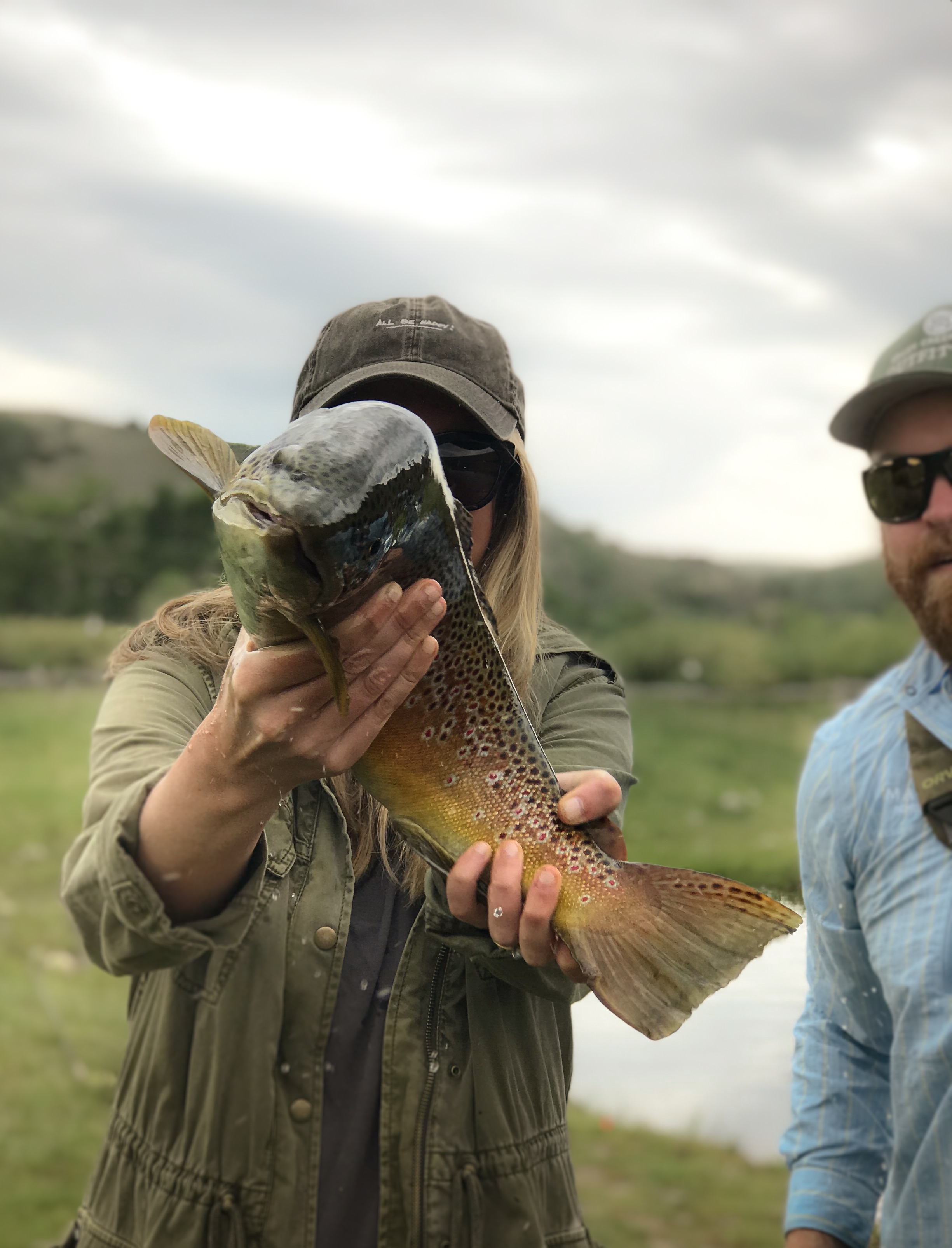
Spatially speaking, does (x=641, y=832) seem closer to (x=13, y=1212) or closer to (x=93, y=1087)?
(x=93, y=1087)

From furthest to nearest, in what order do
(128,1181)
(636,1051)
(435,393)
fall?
(636,1051) → (435,393) → (128,1181)

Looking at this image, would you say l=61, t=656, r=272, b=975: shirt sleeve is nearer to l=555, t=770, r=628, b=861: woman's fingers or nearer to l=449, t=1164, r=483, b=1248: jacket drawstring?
l=555, t=770, r=628, b=861: woman's fingers

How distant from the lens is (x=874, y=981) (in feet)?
9.55

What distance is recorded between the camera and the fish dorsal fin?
70.1 inches

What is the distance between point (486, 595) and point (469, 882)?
634mm

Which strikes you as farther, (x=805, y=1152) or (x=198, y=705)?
(x=805, y=1152)

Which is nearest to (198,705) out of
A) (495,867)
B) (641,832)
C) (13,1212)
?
(495,867)

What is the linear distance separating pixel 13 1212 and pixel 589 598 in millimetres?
20641

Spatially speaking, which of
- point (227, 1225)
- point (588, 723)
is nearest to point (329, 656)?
point (588, 723)

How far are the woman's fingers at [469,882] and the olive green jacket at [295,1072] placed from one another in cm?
15

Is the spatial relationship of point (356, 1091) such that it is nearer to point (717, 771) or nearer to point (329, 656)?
point (329, 656)

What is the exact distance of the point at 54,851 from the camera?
62.1ft

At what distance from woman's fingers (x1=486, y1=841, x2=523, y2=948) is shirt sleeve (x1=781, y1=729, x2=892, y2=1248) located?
1404 mm

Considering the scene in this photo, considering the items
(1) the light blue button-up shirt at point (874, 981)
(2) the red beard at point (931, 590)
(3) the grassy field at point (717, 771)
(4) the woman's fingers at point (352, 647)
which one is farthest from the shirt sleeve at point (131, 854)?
(3) the grassy field at point (717, 771)
